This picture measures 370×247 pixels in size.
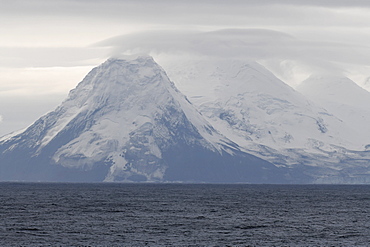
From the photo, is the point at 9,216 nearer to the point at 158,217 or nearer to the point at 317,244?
the point at 158,217

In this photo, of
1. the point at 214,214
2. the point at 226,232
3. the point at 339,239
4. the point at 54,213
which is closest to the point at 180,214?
the point at 214,214

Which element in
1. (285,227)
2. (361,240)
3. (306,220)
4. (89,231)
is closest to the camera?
(361,240)

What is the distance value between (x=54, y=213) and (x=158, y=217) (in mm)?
28115

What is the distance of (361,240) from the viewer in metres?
136

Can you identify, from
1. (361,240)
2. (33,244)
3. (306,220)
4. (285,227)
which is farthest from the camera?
(306,220)

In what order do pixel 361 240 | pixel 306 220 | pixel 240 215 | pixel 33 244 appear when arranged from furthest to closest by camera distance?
pixel 240 215
pixel 306 220
pixel 361 240
pixel 33 244

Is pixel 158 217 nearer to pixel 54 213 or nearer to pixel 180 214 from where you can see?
pixel 180 214

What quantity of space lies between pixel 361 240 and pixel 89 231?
48.6m

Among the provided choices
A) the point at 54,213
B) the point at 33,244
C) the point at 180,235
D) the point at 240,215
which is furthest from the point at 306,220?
the point at 33,244

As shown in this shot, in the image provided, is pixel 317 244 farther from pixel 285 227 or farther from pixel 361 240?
pixel 285 227

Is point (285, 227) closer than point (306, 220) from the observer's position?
Yes

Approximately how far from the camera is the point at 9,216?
180125mm

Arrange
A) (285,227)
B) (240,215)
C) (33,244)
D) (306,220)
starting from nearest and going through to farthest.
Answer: (33,244) → (285,227) → (306,220) → (240,215)

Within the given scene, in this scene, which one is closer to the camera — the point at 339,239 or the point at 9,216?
the point at 339,239
